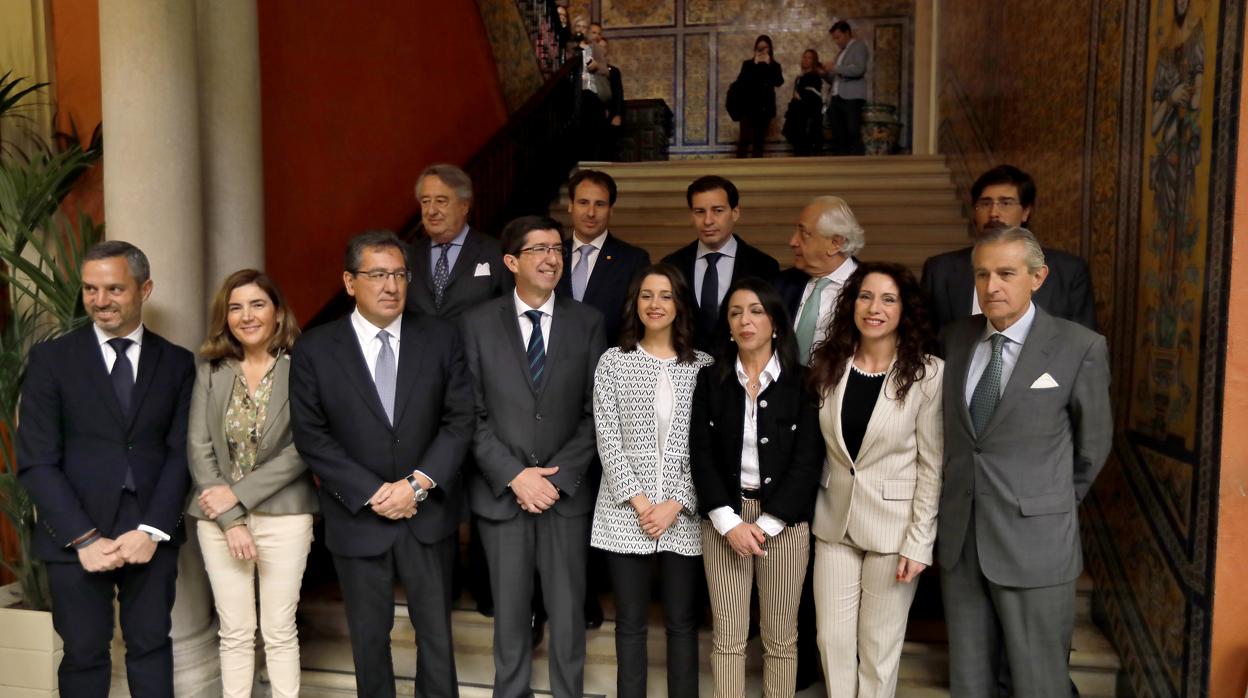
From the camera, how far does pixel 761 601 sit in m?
2.83

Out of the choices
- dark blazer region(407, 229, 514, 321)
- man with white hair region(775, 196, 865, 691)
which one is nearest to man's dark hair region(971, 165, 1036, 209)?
man with white hair region(775, 196, 865, 691)

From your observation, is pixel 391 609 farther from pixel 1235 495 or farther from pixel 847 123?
pixel 847 123

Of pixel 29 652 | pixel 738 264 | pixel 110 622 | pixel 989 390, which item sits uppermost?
pixel 738 264

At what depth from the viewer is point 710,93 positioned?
1166 centimetres

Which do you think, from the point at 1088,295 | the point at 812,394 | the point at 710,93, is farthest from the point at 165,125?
the point at 710,93

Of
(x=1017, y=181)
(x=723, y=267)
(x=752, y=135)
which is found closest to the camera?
(x=1017, y=181)

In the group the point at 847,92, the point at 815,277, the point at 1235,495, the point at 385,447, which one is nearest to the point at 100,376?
the point at 385,447

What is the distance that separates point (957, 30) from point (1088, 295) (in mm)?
5089

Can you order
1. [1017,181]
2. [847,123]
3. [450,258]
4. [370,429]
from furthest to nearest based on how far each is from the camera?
[847,123] < [450,258] < [1017,181] < [370,429]

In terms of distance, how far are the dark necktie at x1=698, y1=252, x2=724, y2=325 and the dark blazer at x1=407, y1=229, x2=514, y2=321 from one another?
74cm

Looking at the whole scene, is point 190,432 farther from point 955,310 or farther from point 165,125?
point 955,310

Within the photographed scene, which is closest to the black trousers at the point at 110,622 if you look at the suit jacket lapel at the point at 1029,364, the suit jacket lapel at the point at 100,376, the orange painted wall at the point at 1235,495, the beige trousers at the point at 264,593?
the beige trousers at the point at 264,593

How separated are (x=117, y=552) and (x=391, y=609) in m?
0.84

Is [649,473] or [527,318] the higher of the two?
[527,318]
